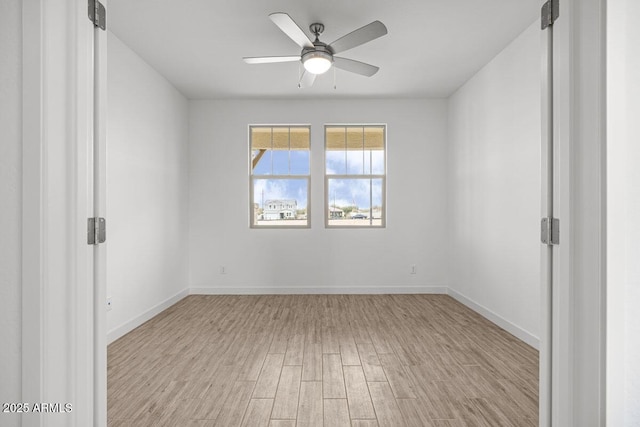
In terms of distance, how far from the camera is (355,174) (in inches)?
214

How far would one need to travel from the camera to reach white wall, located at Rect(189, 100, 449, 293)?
5305mm

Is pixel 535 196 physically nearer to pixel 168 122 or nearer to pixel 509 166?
pixel 509 166

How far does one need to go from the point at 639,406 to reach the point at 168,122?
4.96 meters

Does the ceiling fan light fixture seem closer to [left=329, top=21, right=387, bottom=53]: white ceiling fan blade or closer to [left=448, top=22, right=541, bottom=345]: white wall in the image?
[left=329, top=21, right=387, bottom=53]: white ceiling fan blade

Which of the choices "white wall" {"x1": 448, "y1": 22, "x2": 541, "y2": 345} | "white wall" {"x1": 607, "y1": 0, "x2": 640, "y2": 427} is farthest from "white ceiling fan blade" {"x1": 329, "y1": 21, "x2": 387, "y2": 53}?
"white wall" {"x1": 607, "y1": 0, "x2": 640, "y2": 427}

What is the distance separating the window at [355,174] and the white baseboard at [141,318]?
8.06 ft

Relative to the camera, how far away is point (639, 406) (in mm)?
1038

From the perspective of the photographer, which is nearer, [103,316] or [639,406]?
[639,406]

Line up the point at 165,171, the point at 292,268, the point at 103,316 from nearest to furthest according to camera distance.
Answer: the point at 103,316 → the point at 165,171 → the point at 292,268

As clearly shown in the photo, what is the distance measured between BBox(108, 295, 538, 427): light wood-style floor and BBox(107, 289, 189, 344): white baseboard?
8cm

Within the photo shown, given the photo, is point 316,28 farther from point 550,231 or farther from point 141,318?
point 141,318

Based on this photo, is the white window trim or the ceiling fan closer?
the ceiling fan

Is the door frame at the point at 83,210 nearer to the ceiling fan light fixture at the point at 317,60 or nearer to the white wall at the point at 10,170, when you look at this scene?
the white wall at the point at 10,170

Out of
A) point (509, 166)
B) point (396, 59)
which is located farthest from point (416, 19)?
point (509, 166)
